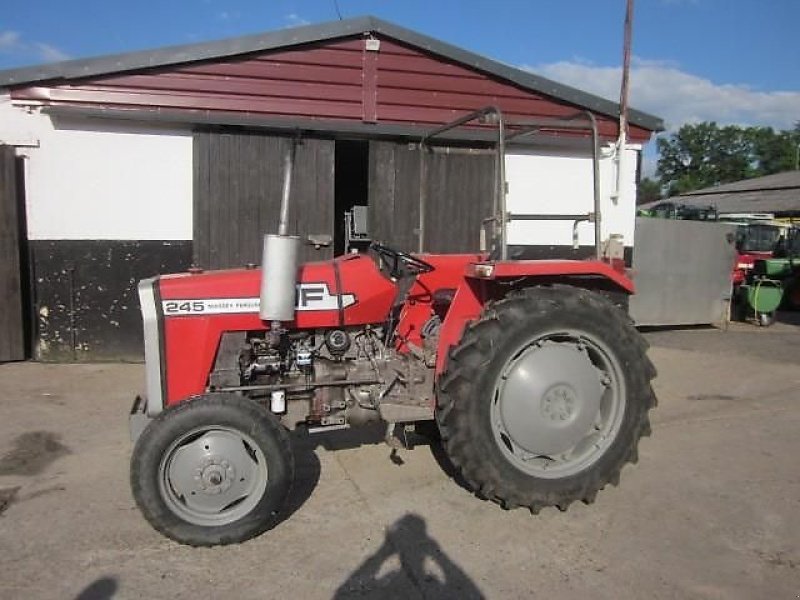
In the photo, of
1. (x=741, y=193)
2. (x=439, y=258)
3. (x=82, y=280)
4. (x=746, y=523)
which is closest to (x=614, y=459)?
(x=746, y=523)

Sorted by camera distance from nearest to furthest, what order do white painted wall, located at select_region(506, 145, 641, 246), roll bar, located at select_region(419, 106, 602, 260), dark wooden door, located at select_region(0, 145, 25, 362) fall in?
roll bar, located at select_region(419, 106, 602, 260)
dark wooden door, located at select_region(0, 145, 25, 362)
white painted wall, located at select_region(506, 145, 641, 246)

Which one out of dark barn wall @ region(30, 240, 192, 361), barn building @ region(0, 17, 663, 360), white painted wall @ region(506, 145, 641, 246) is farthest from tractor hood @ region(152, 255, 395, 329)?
white painted wall @ region(506, 145, 641, 246)

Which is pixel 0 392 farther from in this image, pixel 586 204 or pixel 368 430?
pixel 586 204

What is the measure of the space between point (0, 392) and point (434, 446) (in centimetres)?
402

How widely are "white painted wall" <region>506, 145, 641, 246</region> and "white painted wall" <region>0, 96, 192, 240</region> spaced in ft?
13.4

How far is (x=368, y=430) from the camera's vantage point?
470cm

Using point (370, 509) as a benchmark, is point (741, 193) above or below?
above

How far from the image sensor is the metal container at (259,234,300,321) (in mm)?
3107

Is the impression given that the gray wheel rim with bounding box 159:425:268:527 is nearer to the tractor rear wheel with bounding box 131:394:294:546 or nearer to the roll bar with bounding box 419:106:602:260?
the tractor rear wheel with bounding box 131:394:294:546

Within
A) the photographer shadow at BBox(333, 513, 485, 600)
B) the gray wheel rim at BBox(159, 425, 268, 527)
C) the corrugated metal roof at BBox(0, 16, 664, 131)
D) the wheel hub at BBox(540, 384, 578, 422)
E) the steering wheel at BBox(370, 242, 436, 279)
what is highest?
the corrugated metal roof at BBox(0, 16, 664, 131)

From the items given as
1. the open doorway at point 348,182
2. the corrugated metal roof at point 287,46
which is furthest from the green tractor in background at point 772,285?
the open doorway at point 348,182

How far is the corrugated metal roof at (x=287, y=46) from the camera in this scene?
21.5 ft

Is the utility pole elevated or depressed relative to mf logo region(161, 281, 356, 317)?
elevated

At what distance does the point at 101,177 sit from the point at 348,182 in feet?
17.3
